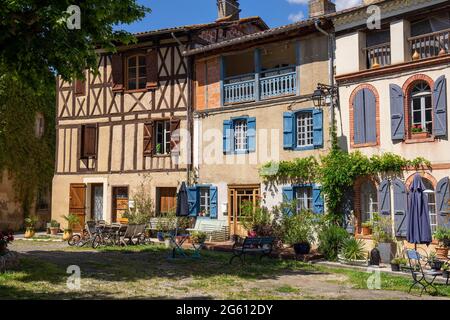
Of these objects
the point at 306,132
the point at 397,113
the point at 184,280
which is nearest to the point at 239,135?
the point at 306,132

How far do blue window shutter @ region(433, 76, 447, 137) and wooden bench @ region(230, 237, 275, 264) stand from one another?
5.15m

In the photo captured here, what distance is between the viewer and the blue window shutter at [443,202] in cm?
1285

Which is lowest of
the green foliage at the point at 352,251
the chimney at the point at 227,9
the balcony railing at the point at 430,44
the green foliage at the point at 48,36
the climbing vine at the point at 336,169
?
the green foliage at the point at 352,251

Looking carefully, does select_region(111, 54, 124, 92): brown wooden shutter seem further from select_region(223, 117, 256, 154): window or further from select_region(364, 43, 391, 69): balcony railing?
select_region(364, 43, 391, 69): balcony railing

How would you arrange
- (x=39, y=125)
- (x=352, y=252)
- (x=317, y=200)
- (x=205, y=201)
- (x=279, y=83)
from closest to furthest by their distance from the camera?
(x=352, y=252) < (x=317, y=200) < (x=279, y=83) < (x=205, y=201) < (x=39, y=125)

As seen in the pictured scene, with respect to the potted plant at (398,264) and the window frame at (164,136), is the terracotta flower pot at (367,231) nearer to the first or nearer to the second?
the potted plant at (398,264)

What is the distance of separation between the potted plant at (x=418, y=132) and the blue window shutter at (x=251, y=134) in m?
5.58

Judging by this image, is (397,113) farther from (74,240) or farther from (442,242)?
(74,240)

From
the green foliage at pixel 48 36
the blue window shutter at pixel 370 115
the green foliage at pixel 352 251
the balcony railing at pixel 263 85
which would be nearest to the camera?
the green foliage at pixel 48 36

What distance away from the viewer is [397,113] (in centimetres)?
1391

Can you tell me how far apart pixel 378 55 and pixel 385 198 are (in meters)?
4.14

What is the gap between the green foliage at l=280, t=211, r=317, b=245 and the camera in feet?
49.4

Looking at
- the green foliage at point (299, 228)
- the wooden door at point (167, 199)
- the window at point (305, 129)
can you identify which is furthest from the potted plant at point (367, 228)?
the wooden door at point (167, 199)
